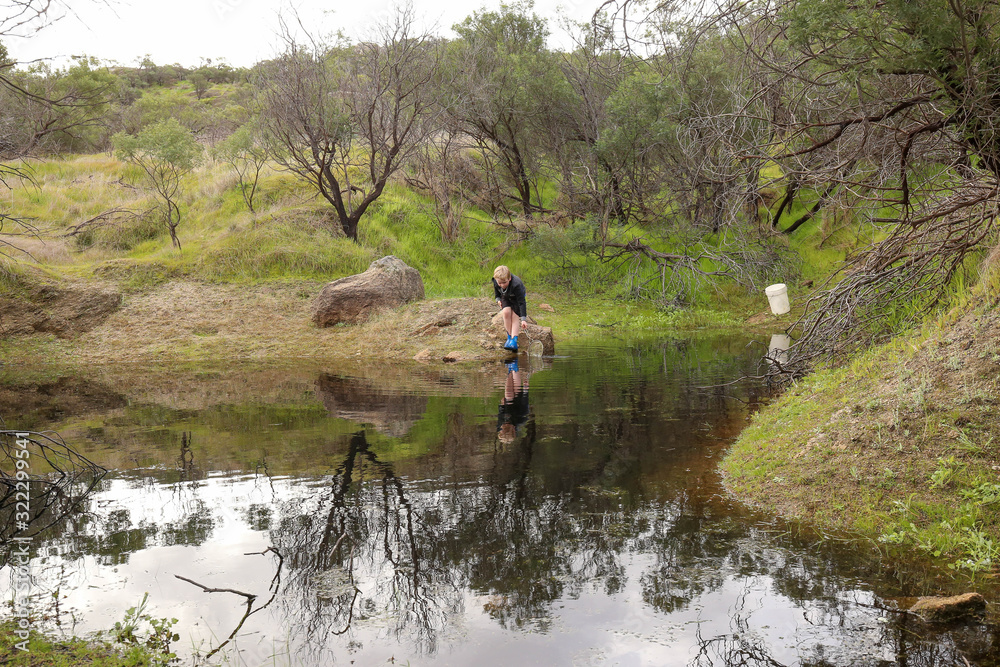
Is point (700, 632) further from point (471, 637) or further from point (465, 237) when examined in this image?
Answer: point (465, 237)

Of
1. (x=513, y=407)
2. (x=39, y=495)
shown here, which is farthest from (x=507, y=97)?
(x=39, y=495)

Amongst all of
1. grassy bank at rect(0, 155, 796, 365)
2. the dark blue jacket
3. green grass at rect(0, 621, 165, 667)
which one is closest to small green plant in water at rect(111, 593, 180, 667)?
green grass at rect(0, 621, 165, 667)

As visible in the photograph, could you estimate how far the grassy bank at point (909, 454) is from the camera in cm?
529

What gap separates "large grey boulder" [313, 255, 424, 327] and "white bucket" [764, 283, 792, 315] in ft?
29.8

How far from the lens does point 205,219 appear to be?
76.4 feet

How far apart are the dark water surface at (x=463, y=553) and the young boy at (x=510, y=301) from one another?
5.21m

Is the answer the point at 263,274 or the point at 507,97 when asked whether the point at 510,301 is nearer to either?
the point at 263,274

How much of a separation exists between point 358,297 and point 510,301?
458 centimetres

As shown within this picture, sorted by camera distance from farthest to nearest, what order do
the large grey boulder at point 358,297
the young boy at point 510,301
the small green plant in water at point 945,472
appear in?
the large grey boulder at point 358,297
the young boy at point 510,301
the small green plant in water at point 945,472

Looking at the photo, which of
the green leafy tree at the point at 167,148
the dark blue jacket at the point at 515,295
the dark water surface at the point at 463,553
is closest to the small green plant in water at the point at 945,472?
the dark water surface at the point at 463,553

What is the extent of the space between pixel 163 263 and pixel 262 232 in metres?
2.78

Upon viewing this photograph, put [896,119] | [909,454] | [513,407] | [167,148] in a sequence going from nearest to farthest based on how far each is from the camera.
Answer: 1. [909,454]
2. [896,119]
3. [513,407]
4. [167,148]

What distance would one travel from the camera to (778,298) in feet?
62.0

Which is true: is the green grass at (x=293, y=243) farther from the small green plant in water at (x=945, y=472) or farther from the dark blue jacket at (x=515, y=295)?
the small green plant in water at (x=945, y=472)
